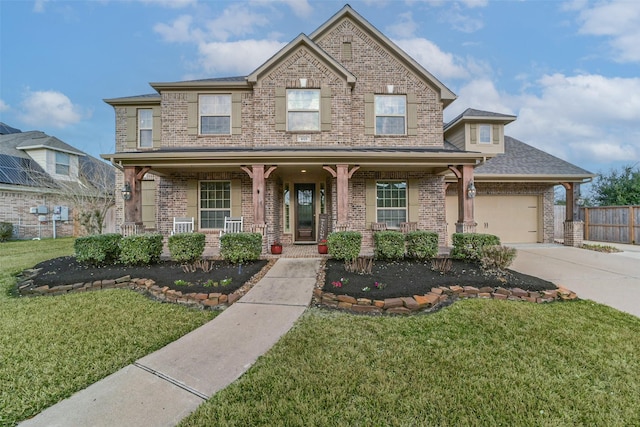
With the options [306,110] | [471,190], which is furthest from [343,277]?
[306,110]

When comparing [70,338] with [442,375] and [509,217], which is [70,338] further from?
[509,217]

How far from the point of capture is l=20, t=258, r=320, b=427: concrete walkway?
6.34 feet

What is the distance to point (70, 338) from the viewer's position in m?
3.03

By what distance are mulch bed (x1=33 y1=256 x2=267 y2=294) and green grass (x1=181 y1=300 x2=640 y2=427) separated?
2083 mm

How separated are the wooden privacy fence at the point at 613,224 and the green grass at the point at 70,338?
52.3ft

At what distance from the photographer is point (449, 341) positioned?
2.94 metres

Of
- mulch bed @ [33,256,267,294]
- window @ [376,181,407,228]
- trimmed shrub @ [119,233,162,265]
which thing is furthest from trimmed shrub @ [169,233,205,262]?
window @ [376,181,407,228]

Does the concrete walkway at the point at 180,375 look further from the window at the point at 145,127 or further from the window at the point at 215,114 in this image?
the window at the point at 145,127

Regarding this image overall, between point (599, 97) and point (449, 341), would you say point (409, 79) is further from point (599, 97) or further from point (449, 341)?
point (599, 97)

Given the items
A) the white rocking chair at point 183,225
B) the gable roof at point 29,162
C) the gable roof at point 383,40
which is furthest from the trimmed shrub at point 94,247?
the gable roof at point 29,162

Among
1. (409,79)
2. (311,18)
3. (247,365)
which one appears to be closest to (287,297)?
(247,365)

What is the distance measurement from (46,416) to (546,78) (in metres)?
24.6

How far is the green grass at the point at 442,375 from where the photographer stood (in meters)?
1.91

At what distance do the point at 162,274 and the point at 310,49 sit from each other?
7.84 metres
